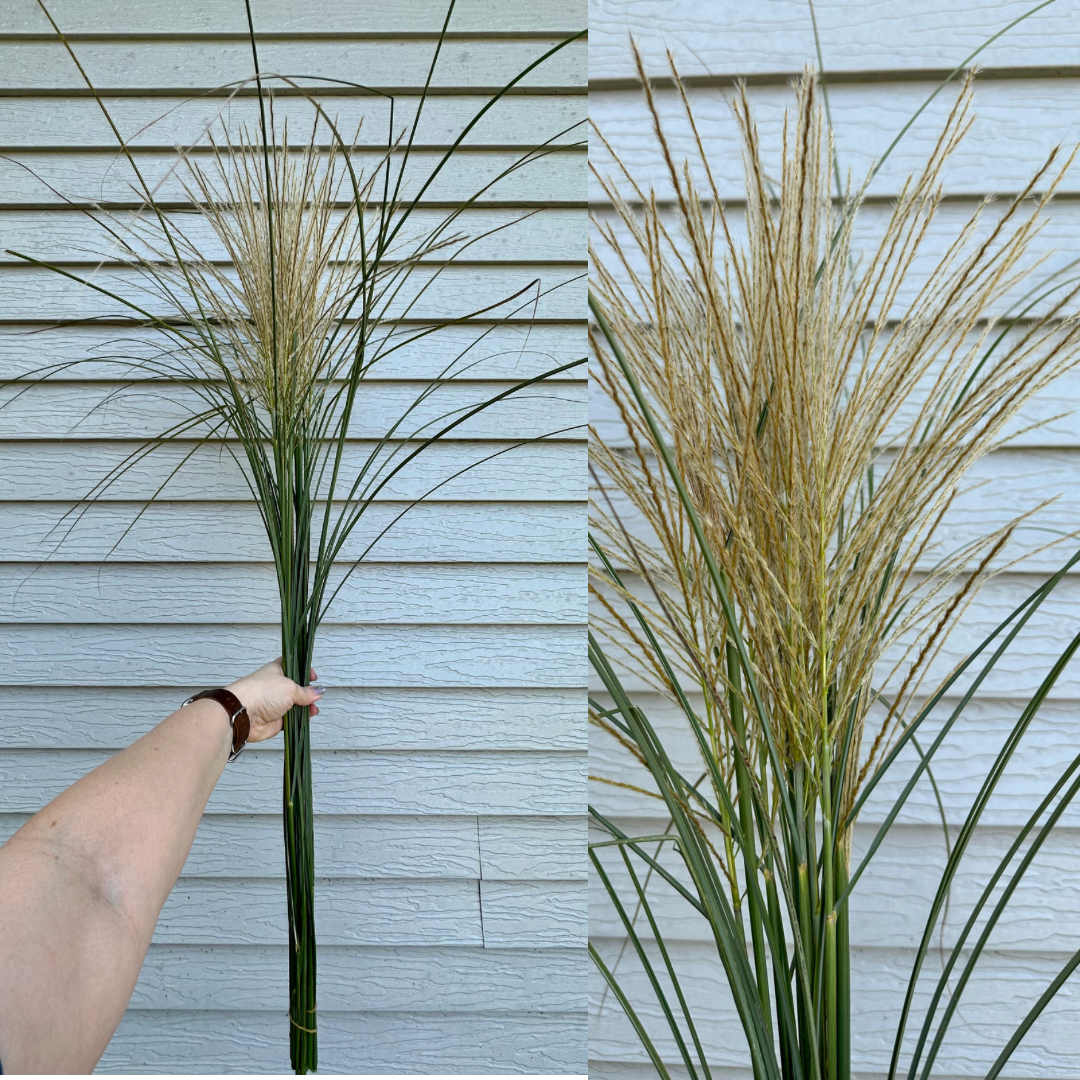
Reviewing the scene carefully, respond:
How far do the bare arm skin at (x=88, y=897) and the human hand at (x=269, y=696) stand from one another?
2.7 inches

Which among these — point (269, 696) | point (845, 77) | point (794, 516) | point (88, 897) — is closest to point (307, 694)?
point (269, 696)

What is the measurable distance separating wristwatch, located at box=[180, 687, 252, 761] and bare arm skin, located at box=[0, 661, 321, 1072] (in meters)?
0.05

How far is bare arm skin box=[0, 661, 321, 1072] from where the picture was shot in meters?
0.55

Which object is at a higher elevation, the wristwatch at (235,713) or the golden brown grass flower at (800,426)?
the golden brown grass flower at (800,426)

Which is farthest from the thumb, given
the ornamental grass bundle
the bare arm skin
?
the ornamental grass bundle

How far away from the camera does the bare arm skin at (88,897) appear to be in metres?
0.55

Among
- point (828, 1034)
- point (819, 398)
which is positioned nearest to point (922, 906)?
point (828, 1034)

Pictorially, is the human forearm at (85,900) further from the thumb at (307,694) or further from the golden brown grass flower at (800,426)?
the golden brown grass flower at (800,426)

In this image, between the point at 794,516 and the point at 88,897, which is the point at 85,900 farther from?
the point at 794,516

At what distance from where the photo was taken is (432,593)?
757 mm

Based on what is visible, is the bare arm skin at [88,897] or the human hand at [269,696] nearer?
the bare arm skin at [88,897]

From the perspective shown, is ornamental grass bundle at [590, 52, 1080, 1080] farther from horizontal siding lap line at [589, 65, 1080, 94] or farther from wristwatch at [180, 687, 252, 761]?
wristwatch at [180, 687, 252, 761]

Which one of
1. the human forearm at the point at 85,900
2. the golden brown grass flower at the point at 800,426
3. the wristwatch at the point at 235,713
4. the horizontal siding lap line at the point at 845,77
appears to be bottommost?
the human forearm at the point at 85,900

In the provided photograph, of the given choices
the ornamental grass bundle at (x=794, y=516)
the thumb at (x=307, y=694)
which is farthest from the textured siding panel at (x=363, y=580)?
the ornamental grass bundle at (x=794, y=516)
